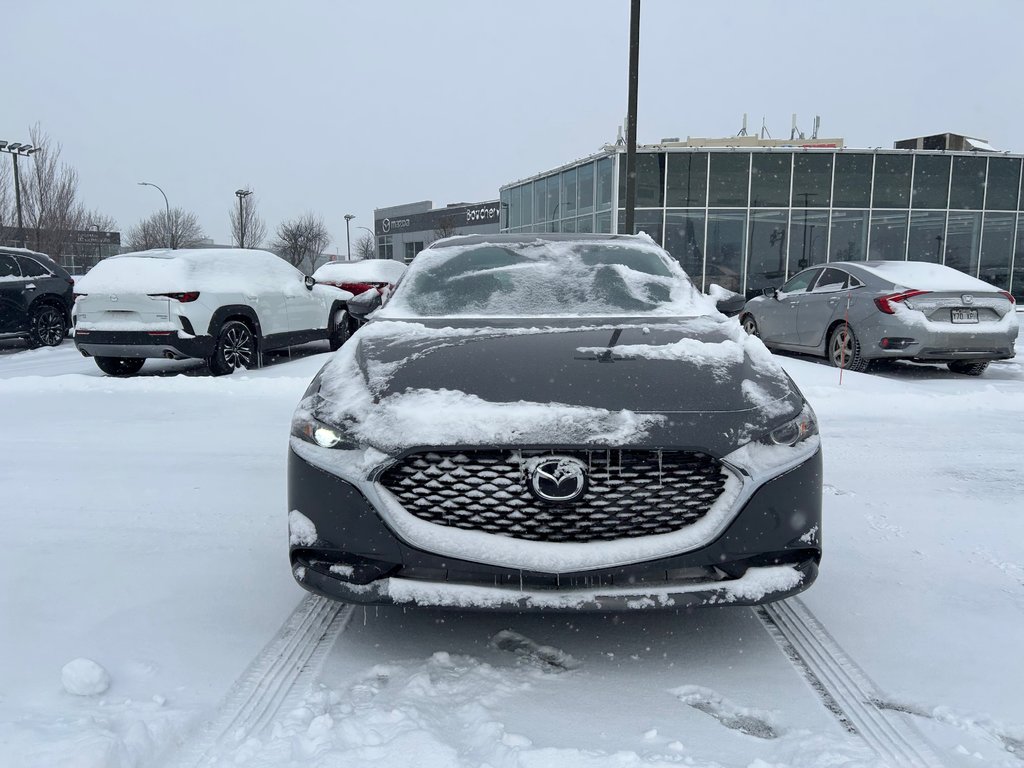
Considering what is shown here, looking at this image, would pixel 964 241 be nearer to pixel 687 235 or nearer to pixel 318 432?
pixel 687 235

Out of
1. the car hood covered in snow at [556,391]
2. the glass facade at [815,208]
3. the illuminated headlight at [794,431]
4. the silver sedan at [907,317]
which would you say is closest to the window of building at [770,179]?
the glass facade at [815,208]

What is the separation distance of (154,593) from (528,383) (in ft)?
5.89

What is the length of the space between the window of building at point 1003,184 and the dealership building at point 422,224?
125ft

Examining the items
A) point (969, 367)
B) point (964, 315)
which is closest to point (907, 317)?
point (964, 315)


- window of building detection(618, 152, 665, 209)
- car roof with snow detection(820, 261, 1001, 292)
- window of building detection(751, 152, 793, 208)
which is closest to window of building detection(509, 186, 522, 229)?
window of building detection(618, 152, 665, 209)

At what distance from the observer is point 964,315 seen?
8.60 m

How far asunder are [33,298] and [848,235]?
21.2 metres

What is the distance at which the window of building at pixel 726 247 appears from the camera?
23.6 meters

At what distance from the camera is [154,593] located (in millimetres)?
3160

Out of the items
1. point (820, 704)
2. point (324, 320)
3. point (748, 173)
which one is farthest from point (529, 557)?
Result: point (748, 173)

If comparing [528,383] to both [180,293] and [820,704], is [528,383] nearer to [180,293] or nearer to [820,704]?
[820,704]

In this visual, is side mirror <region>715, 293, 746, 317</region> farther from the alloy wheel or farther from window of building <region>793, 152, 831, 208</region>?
window of building <region>793, 152, 831, 208</region>

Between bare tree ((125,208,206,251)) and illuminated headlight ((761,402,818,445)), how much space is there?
5261 centimetres

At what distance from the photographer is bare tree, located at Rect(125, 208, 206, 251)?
5134cm
